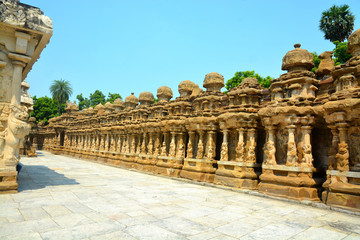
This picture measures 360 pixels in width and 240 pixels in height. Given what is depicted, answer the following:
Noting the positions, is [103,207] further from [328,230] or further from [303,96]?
[303,96]

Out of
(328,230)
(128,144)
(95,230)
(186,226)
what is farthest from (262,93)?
(128,144)

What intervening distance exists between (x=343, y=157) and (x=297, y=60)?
3706 millimetres

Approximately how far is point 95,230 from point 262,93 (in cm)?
827

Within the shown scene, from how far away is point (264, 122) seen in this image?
875 centimetres

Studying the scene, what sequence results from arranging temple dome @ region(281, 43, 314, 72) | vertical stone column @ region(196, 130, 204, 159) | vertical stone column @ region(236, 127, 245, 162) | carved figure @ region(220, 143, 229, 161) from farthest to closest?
vertical stone column @ region(196, 130, 204, 159), carved figure @ region(220, 143, 229, 161), vertical stone column @ region(236, 127, 245, 162), temple dome @ region(281, 43, 314, 72)

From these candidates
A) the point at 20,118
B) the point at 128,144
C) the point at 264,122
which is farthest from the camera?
the point at 128,144

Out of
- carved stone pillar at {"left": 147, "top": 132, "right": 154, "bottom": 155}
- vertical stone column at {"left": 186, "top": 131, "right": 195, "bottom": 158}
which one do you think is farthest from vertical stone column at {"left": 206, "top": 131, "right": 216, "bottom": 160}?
carved stone pillar at {"left": 147, "top": 132, "right": 154, "bottom": 155}

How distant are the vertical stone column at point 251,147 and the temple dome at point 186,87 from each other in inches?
208

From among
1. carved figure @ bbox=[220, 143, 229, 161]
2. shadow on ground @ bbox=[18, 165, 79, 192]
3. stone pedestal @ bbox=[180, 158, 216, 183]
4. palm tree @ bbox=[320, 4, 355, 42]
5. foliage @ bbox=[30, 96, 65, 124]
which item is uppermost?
palm tree @ bbox=[320, 4, 355, 42]

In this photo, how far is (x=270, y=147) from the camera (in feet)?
28.0

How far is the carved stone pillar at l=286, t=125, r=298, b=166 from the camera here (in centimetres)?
795

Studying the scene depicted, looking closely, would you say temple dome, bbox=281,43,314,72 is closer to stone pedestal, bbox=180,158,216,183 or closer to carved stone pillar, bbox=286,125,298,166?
carved stone pillar, bbox=286,125,298,166

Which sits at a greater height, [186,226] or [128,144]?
[128,144]

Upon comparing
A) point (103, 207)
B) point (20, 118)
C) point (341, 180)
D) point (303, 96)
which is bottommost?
point (103, 207)
